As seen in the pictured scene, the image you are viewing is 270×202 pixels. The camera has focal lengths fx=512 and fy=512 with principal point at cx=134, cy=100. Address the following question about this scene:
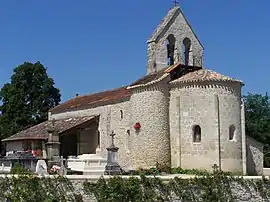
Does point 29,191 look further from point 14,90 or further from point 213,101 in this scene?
point 14,90

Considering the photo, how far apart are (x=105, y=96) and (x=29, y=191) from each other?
2043 cm

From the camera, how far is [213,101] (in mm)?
29016

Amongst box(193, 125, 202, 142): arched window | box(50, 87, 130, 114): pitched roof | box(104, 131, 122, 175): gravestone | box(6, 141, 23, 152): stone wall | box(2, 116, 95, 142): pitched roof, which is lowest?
box(104, 131, 122, 175): gravestone

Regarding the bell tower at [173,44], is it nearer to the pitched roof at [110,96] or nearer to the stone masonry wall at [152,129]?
the pitched roof at [110,96]

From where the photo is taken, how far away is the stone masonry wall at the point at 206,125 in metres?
28.8

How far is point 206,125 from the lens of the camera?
29031 millimetres

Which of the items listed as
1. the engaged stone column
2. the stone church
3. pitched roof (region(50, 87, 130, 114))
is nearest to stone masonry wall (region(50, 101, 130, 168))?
the stone church

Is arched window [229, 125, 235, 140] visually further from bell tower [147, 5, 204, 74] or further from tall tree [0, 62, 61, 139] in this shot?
tall tree [0, 62, 61, 139]

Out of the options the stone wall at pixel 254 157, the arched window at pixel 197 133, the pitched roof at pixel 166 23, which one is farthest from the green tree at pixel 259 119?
the arched window at pixel 197 133

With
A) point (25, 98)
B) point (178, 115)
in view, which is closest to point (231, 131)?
point (178, 115)

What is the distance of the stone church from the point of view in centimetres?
2905

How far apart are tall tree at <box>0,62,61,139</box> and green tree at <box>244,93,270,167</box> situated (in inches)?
790

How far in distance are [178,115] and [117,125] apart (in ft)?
20.3

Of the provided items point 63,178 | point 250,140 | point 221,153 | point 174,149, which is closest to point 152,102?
point 174,149
